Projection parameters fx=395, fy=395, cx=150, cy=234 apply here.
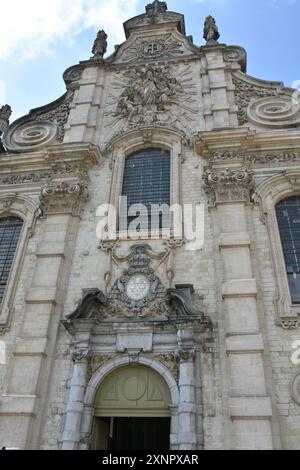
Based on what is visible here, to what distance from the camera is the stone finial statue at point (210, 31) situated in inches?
619

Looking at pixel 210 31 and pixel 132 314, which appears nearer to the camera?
pixel 132 314

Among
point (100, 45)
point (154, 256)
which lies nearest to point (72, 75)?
point (100, 45)

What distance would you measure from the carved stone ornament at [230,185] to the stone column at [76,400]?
5.29 metres

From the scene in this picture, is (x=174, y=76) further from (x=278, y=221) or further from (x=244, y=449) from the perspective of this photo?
(x=244, y=449)

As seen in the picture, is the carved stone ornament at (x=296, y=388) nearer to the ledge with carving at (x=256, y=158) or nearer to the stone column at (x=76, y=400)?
the stone column at (x=76, y=400)

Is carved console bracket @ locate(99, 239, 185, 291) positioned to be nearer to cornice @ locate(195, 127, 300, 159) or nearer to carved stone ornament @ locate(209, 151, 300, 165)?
carved stone ornament @ locate(209, 151, 300, 165)

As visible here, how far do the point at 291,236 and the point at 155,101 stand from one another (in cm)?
700

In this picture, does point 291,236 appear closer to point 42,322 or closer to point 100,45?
point 42,322

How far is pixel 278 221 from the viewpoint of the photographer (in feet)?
Answer: 35.3

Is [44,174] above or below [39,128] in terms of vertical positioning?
below

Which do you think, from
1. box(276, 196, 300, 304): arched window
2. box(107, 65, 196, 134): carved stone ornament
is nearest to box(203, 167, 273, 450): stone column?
box(276, 196, 300, 304): arched window

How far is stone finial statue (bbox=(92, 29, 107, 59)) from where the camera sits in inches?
660

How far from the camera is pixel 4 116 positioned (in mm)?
15352
